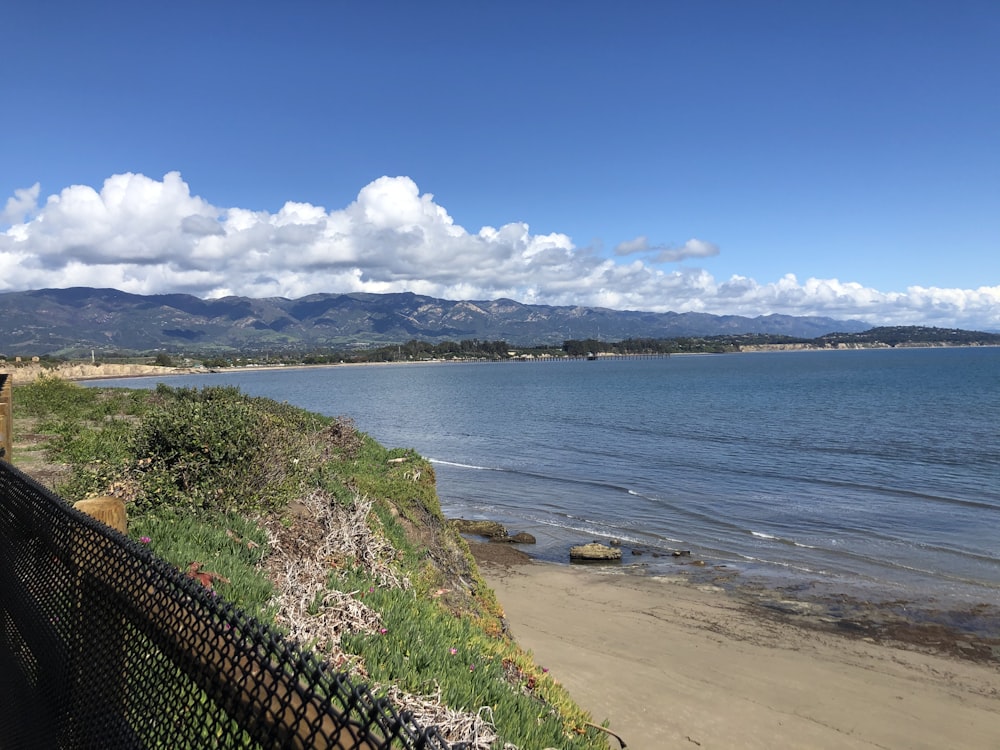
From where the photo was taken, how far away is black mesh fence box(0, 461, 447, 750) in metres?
2.09

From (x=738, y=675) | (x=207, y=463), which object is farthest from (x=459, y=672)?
(x=738, y=675)

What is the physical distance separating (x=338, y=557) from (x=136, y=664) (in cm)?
532

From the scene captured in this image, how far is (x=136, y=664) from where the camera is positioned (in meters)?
3.13

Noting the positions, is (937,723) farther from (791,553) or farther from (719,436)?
(719,436)

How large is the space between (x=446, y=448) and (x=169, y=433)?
3695 centimetres

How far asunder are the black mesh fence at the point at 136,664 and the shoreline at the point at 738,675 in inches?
329

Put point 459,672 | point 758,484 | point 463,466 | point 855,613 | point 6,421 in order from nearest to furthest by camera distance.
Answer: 1. point 459,672
2. point 6,421
3. point 855,613
4. point 758,484
5. point 463,466

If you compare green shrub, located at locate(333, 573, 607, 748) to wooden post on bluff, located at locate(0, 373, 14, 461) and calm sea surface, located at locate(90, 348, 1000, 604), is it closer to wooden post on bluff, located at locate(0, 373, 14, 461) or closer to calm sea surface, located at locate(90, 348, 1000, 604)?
wooden post on bluff, located at locate(0, 373, 14, 461)

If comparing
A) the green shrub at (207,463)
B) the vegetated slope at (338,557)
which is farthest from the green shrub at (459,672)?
the green shrub at (207,463)

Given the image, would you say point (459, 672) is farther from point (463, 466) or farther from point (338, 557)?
point (463, 466)

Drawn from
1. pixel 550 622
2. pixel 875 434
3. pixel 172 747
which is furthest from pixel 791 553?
pixel 875 434

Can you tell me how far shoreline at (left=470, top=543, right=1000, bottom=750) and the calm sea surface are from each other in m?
3.75

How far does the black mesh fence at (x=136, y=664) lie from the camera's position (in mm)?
2088

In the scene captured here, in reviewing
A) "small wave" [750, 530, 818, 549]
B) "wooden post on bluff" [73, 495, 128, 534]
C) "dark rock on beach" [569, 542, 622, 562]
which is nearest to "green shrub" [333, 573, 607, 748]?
"wooden post on bluff" [73, 495, 128, 534]
